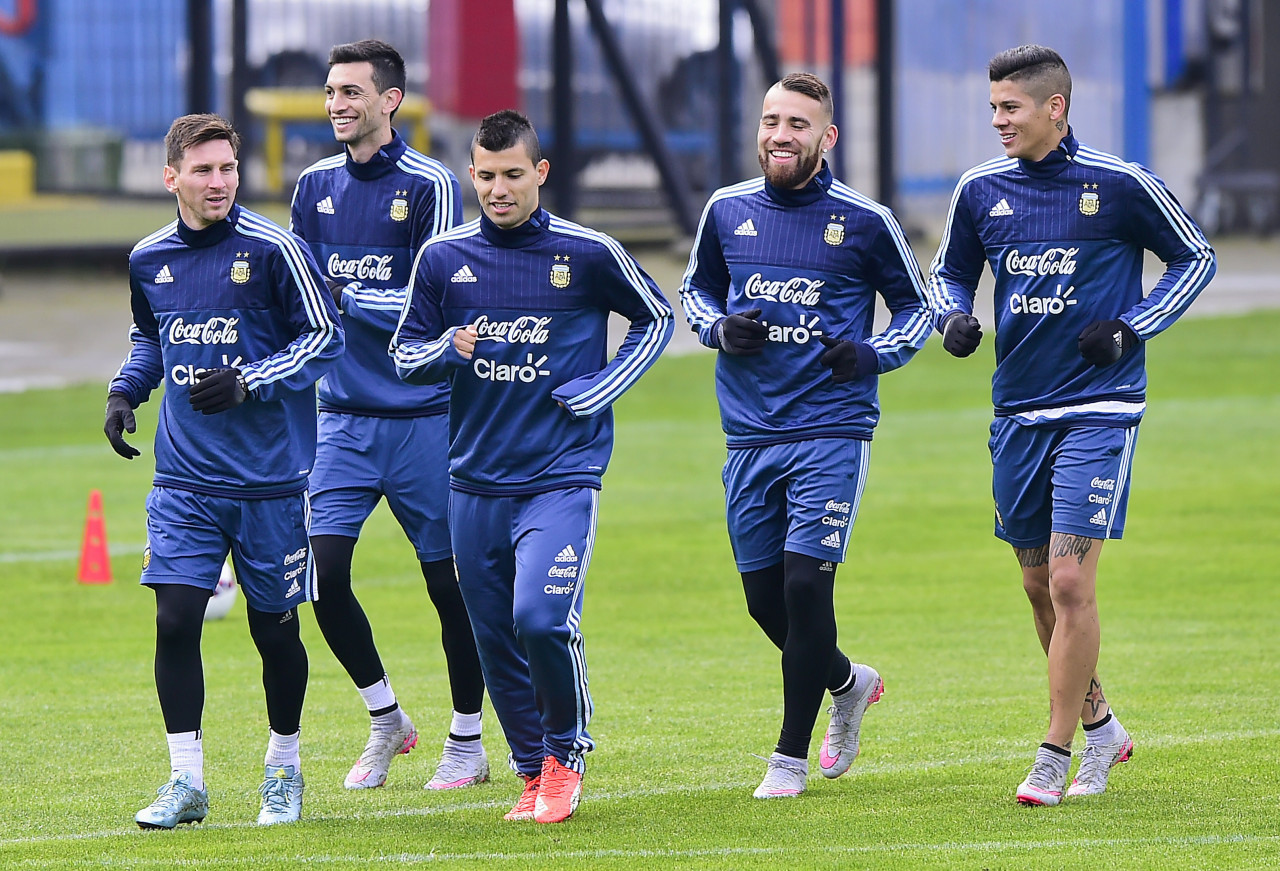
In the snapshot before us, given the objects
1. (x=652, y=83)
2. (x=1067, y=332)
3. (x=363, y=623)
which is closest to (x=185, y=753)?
(x=363, y=623)

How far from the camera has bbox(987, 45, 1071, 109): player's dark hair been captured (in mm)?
6375

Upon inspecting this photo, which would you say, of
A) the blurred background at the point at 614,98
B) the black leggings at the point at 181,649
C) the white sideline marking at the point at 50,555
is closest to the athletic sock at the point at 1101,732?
the black leggings at the point at 181,649

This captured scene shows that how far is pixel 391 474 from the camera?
23.2 feet

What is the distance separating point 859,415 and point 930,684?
2466 millimetres

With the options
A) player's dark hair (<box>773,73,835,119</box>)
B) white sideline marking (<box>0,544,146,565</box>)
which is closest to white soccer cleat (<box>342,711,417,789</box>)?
player's dark hair (<box>773,73,835,119</box>)

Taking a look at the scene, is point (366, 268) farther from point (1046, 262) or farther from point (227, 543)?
point (1046, 262)

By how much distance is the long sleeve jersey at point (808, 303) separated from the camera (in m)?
6.45

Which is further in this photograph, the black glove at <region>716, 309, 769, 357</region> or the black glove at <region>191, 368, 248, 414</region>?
the black glove at <region>716, 309, 769, 357</region>

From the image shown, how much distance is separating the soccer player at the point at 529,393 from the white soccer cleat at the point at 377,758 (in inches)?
30.4

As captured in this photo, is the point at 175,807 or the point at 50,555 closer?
the point at 175,807

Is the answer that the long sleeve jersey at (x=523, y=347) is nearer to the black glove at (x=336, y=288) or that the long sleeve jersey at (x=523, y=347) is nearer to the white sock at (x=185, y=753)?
the black glove at (x=336, y=288)

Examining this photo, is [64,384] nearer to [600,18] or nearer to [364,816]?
[600,18]

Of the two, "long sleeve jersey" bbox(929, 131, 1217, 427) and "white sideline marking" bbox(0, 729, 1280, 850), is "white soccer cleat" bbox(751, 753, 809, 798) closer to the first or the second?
"white sideline marking" bbox(0, 729, 1280, 850)

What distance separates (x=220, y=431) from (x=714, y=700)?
3036 millimetres
